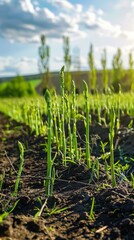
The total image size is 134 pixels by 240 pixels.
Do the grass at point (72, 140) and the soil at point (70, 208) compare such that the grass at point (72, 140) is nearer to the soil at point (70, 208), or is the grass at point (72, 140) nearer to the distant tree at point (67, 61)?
the soil at point (70, 208)

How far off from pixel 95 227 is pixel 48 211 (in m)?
0.35

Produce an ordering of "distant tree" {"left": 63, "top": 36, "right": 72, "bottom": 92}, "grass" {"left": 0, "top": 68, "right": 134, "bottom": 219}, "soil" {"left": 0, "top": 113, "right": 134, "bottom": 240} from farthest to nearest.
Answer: "distant tree" {"left": 63, "top": 36, "right": 72, "bottom": 92}
"grass" {"left": 0, "top": 68, "right": 134, "bottom": 219}
"soil" {"left": 0, "top": 113, "right": 134, "bottom": 240}

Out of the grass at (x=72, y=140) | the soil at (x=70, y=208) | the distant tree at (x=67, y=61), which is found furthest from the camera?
the distant tree at (x=67, y=61)

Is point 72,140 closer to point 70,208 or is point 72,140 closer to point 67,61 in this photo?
point 70,208

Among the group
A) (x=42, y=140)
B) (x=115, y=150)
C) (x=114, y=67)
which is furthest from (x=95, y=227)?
(x=114, y=67)

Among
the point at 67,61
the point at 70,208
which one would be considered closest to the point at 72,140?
the point at 70,208

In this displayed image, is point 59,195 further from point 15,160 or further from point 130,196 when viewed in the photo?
point 15,160

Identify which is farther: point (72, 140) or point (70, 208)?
point (72, 140)

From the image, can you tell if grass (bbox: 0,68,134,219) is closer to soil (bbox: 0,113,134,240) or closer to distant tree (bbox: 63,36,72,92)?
soil (bbox: 0,113,134,240)

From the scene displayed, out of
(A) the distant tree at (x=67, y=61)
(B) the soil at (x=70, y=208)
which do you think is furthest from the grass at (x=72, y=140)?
(A) the distant tree at (x=67, y=61)

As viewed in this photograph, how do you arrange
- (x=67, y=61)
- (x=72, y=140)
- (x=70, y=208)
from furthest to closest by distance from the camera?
(x=67, y=61)
(x=72, y=140)
(x=70, y=208)

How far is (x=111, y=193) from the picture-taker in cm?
233

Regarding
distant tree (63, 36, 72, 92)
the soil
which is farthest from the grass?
distant tree (63, 36, 72, 92)

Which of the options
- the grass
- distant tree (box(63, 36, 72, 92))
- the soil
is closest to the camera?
the soil
